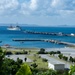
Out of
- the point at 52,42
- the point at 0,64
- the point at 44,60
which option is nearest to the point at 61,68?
the point at 44,60

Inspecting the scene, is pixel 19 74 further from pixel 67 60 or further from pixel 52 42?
pixel 52 42

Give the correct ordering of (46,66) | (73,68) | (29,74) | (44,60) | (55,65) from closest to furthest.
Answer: (29,74)
(73,68)
(55,65)
(46,66)
(44,60)

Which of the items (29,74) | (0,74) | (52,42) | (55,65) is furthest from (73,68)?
(52,42)

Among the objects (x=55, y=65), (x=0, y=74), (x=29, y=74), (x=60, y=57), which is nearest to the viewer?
(x=29, y=74)

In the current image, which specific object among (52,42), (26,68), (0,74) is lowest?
(52,42)

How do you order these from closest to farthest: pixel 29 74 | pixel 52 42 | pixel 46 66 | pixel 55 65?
pixel 29 74 → pixel 55 65 → pixel 46 66 → pixel 52 42

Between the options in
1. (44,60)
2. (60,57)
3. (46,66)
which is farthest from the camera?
(60,57)

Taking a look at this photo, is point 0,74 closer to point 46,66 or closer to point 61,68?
point 61,68

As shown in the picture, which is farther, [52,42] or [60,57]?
[52,42]

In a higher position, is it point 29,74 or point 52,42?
point 29,74
